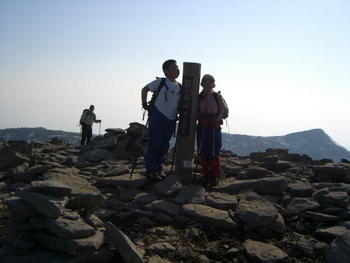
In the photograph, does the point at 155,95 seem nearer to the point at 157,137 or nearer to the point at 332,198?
the point at 157,137

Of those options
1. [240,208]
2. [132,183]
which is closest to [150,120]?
[132,183]

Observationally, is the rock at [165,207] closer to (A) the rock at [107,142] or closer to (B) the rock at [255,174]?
(B) the rock at [255,174]

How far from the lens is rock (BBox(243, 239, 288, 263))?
260 inches

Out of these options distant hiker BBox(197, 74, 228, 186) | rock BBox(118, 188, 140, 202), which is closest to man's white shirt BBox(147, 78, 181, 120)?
distant hiker BBox(197, 74, 228, 186)

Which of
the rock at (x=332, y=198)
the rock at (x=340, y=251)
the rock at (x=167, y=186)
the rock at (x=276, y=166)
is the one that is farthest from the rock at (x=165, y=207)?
the rock at (x=276, y=166)

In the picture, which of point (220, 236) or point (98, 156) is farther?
point (98, 156)

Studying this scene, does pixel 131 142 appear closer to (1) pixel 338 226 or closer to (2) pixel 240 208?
(2) pixel 240 208

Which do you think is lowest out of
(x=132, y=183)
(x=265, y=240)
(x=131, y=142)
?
(x=265, y=240)

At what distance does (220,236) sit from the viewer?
7516mm

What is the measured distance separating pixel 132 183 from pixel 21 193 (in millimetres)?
3157

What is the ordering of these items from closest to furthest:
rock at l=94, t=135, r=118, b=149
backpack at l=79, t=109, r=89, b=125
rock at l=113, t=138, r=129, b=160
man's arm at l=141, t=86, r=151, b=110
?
man's arm at l=141, t=86, r=151, b=110
rock at l=113, t=138, r=129, b=160
rock at l=94, t=135, r=118, b=149
backpack at l=79, t=109, r=89, b=125

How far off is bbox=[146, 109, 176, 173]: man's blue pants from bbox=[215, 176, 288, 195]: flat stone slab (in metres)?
1.76

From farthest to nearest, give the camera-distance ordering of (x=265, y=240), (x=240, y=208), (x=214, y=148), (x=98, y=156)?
(x=98, y=156)
(x=214, y=148)
(x=240, y=208)
(x=265, y=240)

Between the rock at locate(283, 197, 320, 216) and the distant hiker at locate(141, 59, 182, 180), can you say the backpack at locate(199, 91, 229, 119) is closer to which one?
the distant hiker at locate(141, 59, 182, 180)
